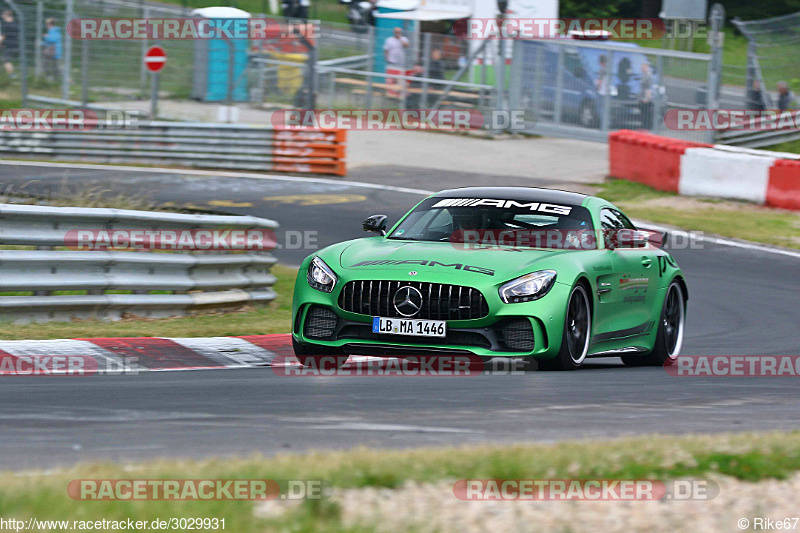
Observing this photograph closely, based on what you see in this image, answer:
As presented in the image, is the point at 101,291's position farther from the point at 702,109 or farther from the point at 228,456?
the point at 702,109

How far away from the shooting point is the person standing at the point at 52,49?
27.9 m

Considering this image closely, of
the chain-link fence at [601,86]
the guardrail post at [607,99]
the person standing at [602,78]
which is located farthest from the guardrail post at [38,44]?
the guardrail post at [607,99]

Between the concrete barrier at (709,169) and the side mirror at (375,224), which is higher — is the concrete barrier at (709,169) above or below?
below

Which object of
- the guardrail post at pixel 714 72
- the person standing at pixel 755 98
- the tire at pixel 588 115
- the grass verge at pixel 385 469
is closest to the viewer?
the grass verge at pixel 385 469

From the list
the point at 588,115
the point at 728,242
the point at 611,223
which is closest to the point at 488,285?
the point at 611,223

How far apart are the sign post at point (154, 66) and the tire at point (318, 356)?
17773mm

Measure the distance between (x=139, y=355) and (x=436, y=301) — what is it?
216 centimetres

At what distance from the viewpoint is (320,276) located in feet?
28.2

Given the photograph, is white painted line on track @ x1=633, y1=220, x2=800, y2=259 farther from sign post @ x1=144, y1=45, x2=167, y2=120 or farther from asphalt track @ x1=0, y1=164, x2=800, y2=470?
sign post @ x1=144, y1=45, x2=167, y2=120

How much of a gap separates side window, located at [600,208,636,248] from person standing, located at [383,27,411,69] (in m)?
20.7

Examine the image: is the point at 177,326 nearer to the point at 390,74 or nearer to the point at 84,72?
the point at 84,72

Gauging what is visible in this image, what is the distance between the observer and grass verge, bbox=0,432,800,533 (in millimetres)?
4016

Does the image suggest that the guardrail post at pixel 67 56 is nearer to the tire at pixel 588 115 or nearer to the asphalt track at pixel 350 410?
the tire at pixel 588 115

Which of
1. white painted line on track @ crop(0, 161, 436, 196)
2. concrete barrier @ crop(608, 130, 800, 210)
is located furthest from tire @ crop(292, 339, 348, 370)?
white painted line on track @ crop(0, 161, 436, 196)
